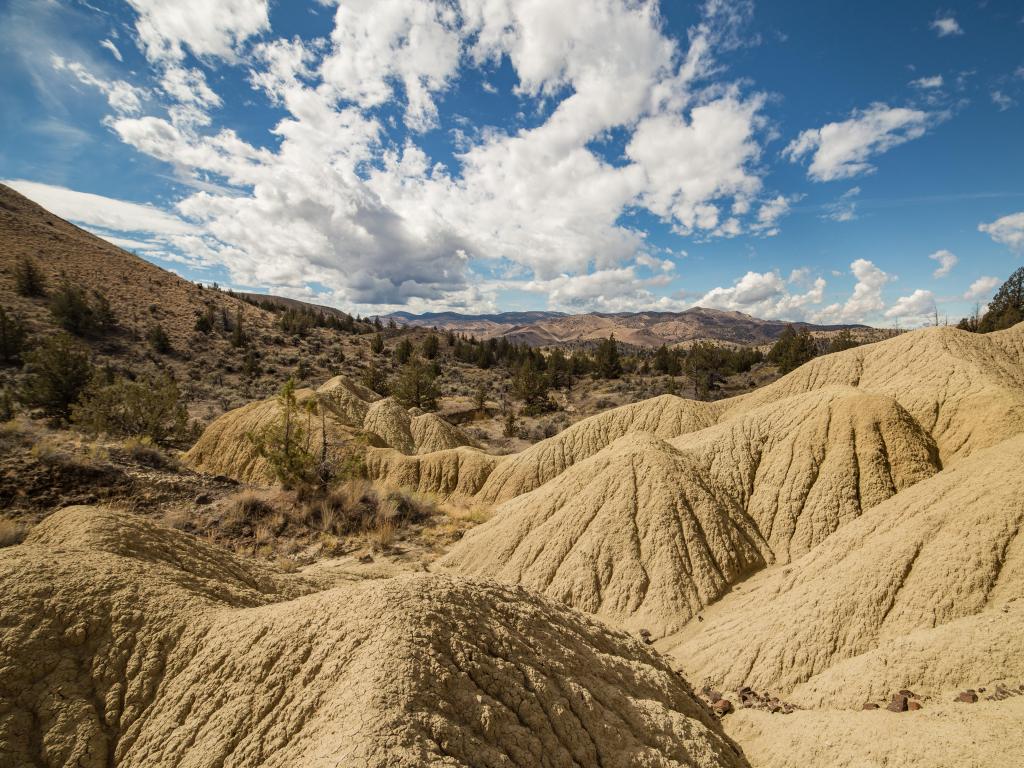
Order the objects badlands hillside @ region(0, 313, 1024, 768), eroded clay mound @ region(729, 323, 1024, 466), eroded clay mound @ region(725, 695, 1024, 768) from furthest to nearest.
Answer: eroded clay mound @ region(729, 323, 1024, 466), eroded clay mound @ region(725, 695, 1024, 768), badlands hillside @ region(0, 313, 1024, 768)

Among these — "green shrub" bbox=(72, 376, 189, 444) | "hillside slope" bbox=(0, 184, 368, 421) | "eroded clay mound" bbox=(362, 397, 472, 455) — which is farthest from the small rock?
"hillside slope" bbox=(0, 184, 368, 421)

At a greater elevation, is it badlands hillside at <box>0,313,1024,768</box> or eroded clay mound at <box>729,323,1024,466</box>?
eroded clay mound at <box>729,323,1024,466</box>

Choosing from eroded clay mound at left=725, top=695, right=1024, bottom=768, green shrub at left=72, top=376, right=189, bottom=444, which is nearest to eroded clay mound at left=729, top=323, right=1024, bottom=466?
eroded clay mound at left=725, top=695, right=1024, bottom=768

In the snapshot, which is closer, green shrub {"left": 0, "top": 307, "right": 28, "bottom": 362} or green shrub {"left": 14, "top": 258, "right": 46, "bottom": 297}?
green shrub {"left": 0, "top": 307, "right": 28, "bottom": 362}

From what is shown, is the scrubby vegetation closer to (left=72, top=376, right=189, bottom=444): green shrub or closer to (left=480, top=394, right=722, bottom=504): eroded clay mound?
(left=480, top=394, right=722, bottom=504): eroded clay mound

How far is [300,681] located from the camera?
383cm

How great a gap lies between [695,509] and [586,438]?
10784 mm

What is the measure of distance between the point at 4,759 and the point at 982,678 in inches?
360

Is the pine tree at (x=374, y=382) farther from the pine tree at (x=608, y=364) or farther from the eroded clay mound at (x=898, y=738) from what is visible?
the eroded clay mound at (x=898, y=738)

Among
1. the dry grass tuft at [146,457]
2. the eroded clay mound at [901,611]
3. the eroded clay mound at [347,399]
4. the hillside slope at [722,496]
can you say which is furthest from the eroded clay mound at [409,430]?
the eroded clay mound at [901,611]

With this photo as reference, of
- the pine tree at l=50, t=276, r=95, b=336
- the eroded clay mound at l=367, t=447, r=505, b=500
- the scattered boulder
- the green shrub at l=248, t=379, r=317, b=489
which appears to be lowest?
the eroded clay mound at l=367, t=447, r=505, b=500

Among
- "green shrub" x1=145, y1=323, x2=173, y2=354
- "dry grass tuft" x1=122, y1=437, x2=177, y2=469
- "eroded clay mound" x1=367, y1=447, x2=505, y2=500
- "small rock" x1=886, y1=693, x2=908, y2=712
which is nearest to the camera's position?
"small rock" x1=886, y1=693, x2=908, y2=712

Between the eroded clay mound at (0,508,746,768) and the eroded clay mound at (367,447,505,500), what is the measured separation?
58.1ft

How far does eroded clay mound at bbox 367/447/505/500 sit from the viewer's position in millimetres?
22703
